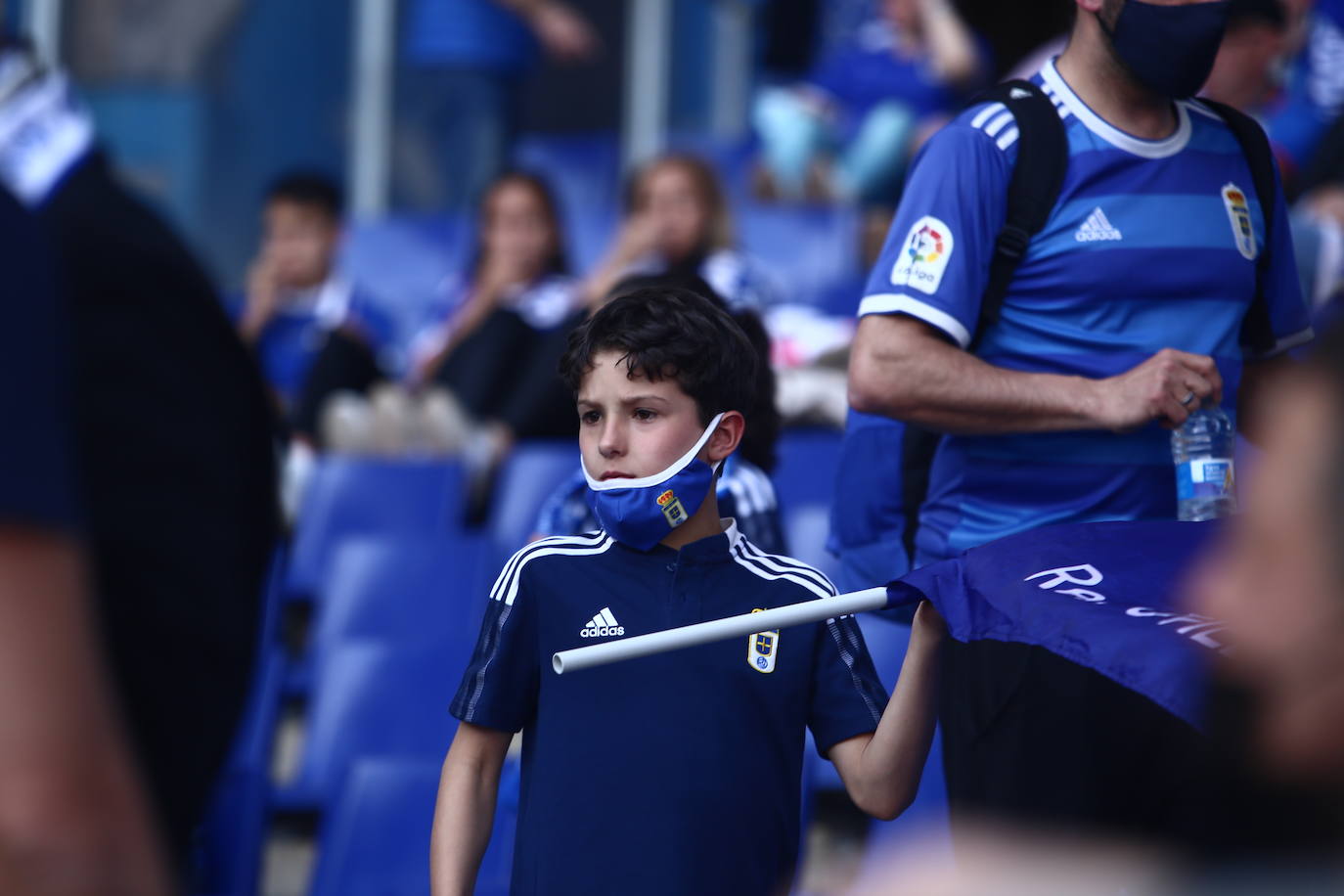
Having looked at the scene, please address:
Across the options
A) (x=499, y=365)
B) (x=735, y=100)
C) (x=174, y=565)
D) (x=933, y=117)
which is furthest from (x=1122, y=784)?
(x=735, y=100)

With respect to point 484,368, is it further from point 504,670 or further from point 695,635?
point 695,635

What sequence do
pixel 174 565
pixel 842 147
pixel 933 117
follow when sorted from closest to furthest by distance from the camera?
pixel 174 565 → pixel 933 117 → pixel 842 147

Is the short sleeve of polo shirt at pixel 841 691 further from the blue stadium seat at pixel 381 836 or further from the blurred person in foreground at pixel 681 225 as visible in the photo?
the blurred person in foreground at pixel 681 225

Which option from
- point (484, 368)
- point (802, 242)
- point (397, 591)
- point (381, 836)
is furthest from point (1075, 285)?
point (802, 242)

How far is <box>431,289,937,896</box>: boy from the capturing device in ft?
7.65

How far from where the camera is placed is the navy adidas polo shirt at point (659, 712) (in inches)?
91.7

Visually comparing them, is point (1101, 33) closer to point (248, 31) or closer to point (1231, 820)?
point (1231, 820)

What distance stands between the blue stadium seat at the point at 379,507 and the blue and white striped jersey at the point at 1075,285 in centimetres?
308

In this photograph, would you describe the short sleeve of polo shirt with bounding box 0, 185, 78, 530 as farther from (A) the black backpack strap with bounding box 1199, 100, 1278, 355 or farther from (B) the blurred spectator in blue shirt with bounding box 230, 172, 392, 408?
(B) the blurred spectator in blue shirt with bounding box 230, 172, 392, 408

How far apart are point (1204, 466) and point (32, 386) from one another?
180 cm

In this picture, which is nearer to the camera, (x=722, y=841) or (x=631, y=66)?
(x=722, y=841)

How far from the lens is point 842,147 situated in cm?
787

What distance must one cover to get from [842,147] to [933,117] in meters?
0.67

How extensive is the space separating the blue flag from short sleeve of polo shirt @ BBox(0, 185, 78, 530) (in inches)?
47.9
